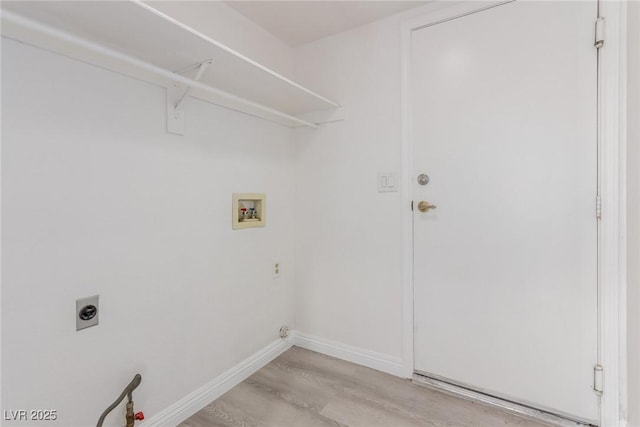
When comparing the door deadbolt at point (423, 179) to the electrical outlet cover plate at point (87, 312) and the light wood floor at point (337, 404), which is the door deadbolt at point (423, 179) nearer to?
the light wood floor at point (337, 404)

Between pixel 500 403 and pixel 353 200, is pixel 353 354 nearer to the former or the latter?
pixel 500 403

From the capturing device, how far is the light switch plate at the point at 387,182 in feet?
6.06

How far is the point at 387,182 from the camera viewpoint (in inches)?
73.6

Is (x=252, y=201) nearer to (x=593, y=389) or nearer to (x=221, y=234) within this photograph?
(x=221, y=234)

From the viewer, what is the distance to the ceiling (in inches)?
67.5

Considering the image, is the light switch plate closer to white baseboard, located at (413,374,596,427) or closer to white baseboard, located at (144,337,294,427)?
white baseboard, located at (413,374,596,427)

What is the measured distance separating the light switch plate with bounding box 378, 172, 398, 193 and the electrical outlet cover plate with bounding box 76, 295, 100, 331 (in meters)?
1.54

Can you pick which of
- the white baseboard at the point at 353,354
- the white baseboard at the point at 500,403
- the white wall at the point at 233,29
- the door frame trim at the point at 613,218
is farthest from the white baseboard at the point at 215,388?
the white wall at the point at 233,29

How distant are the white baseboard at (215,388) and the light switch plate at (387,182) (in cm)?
129

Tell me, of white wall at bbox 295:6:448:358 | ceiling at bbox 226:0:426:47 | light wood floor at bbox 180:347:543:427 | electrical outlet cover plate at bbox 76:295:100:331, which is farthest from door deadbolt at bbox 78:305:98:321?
ceiling at bbox 226:0:426:47

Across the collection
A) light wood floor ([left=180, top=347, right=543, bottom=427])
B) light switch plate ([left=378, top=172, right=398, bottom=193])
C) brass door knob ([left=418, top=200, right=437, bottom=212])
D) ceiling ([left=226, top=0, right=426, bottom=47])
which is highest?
ceiling ([left=226, top=0, right=426, bottom=47])

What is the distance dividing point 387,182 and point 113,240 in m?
1.46

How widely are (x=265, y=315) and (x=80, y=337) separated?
41.3 inches

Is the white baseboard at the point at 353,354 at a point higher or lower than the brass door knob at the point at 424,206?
lower
